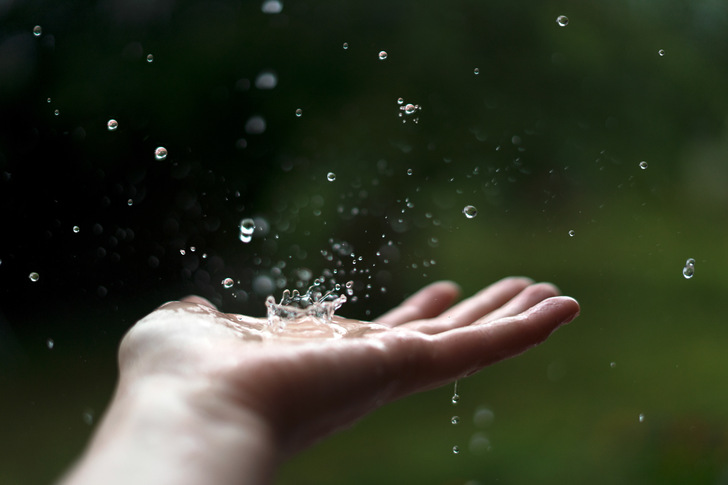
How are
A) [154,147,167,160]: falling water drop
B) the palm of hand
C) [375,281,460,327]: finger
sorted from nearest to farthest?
the palm of hand, [375,281,460,327]: finger, [154,147,167,160]: falling water drop

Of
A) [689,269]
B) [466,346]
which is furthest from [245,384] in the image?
[689,269]

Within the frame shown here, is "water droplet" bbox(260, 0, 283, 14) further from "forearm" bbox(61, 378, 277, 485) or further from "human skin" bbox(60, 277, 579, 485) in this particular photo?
"forearm" bbox(61, 378, 277, 485)

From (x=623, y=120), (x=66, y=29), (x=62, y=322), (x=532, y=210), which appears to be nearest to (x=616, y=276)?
(x=532, y=210)

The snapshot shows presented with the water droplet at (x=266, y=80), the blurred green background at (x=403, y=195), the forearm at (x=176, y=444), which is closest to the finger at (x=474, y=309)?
the forearm at (x=176, y=444)

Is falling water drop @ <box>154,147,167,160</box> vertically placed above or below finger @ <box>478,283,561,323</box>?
above

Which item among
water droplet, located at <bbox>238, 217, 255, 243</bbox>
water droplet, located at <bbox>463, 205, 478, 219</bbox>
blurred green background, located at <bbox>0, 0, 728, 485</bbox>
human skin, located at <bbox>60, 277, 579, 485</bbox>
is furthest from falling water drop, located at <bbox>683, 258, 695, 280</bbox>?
human skin, located at <bbox>60, 277, 579, 485</bbox>

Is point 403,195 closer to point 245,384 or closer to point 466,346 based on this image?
point 466,346

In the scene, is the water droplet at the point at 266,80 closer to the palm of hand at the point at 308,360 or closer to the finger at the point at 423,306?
the finger at the point at 423,306

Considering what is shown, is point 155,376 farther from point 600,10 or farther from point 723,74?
point 723,74
